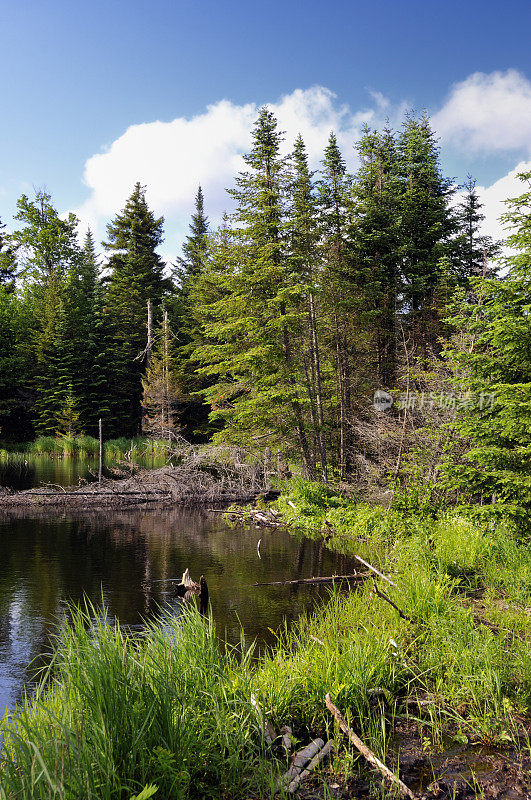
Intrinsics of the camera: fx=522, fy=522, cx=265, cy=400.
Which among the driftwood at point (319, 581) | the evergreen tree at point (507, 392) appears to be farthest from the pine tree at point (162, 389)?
the evergreen tree at point (507, 392)

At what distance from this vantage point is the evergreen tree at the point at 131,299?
4116cm

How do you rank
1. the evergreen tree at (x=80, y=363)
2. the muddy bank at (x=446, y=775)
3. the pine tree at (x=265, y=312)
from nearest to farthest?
1. the muddy bank at (x=446, y=775)
2. the pine tree at (x=265, y=312)
3. the evergreen tree at (x=80, y=363)

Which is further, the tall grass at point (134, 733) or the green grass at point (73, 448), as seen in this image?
the green grass at point (73, 448)

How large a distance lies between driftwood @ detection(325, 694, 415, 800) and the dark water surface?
104 inches

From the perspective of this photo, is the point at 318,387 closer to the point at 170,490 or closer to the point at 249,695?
the point at 170,490

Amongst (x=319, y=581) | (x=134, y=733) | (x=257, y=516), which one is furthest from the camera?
(x=257, y=516)

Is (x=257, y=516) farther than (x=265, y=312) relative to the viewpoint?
No

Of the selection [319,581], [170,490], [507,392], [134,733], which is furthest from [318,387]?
[134,733]

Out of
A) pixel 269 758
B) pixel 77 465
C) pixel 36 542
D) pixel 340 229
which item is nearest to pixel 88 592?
pixel 36 542

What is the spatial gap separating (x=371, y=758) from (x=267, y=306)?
50.3 ft

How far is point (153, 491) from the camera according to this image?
18.7 metres

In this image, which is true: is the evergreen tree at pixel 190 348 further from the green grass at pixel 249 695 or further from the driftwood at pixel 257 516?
the green grass at pixel 249 695

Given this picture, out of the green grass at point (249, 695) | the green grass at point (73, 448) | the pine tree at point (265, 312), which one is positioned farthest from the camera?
the green grass at point (73, 448)

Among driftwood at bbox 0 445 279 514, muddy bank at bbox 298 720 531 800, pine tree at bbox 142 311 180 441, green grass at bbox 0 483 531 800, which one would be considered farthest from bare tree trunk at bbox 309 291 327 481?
pine tree at bbox 142 311 180 441
